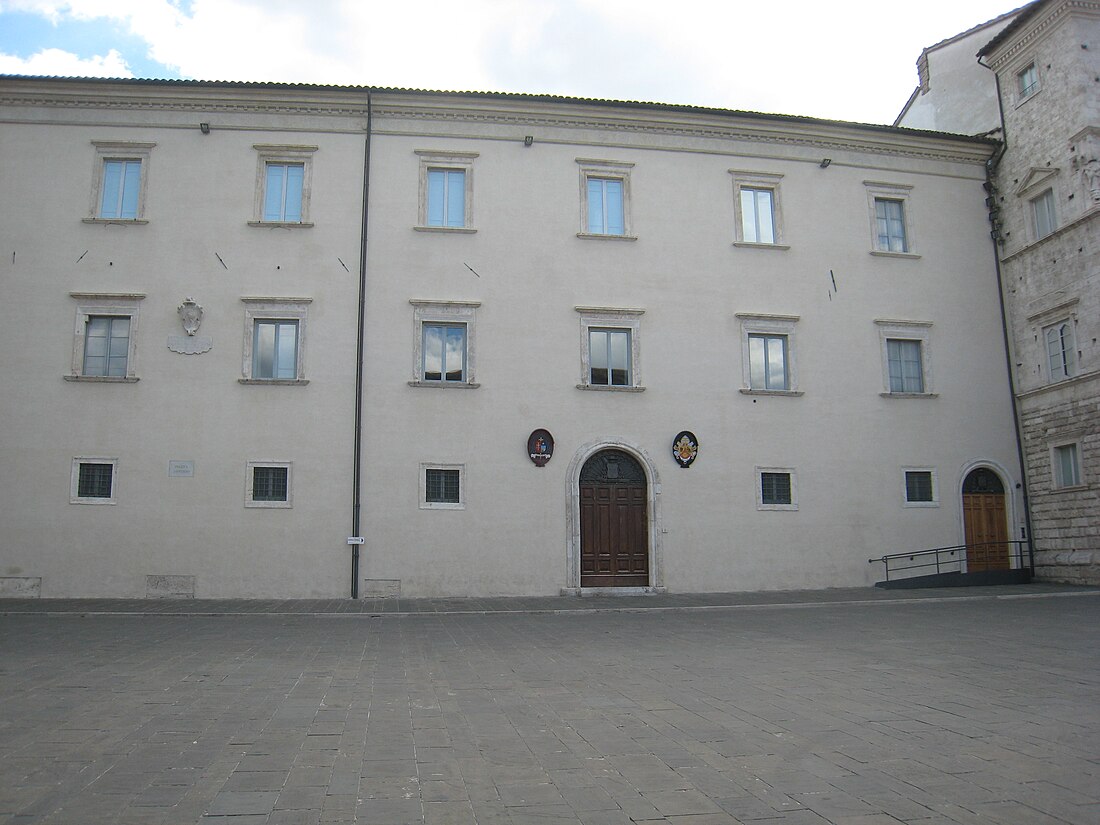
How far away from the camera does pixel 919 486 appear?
2095 cm

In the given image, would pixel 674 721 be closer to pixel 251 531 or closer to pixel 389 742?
pixel 389 742

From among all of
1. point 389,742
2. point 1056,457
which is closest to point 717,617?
point 389,742

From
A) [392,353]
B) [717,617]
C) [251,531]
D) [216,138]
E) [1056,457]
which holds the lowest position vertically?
[717,617]

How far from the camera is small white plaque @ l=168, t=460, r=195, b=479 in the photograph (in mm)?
18250

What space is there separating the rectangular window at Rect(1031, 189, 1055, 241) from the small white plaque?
21320 millimetres

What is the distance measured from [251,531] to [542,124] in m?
11.8

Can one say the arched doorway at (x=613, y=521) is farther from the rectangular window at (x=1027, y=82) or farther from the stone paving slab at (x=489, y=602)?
the rectangular window at (x=1027, y=82)

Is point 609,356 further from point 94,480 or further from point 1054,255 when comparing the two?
point 94,480

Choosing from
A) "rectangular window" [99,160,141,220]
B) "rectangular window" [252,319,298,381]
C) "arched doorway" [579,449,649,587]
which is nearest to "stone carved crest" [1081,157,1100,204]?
"arched doorway" [579,449,649,587]

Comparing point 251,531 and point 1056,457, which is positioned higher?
point 1056,457

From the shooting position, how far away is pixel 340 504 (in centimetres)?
1841

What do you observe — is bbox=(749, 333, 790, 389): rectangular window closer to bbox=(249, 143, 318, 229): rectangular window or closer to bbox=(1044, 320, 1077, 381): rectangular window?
bbox=(1044, 320, 1077, 381): rectangular window

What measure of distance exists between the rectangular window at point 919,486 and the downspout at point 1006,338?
263 centimetres

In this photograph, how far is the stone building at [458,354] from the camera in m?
18.3
